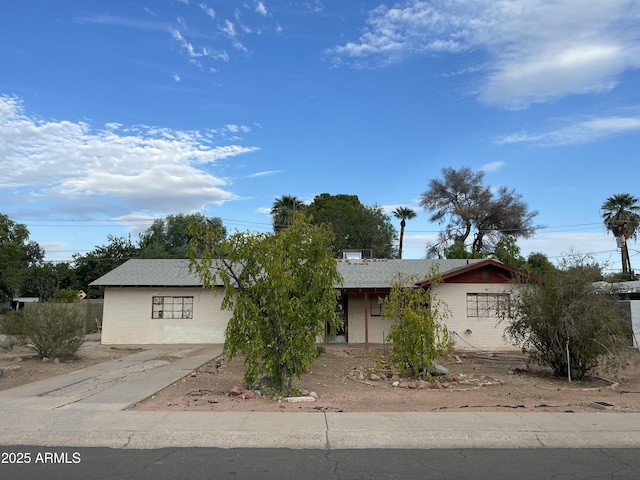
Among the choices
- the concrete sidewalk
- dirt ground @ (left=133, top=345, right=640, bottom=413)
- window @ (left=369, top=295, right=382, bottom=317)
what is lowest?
dirt ground @ (left=133, top=345, right=640, bottom=413)

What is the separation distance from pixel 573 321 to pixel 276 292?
7.06 metres

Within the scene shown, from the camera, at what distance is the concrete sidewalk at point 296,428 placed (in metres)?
6.59

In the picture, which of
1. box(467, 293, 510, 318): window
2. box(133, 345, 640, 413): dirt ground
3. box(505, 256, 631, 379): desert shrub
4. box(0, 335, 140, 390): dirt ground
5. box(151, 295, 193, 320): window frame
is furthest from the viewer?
box(151, 295, 193, 320): window frame

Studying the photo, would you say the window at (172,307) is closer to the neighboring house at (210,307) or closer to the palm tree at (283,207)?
the neighboring house at (210,307)

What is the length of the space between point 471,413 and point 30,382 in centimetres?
997

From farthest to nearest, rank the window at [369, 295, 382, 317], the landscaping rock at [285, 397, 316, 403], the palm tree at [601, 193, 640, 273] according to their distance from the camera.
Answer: the palm tree at [601, 193, 640, 273] → the window at [369, 295, 382, 317] → the landscaping rock at [285, 397, 316, 403]

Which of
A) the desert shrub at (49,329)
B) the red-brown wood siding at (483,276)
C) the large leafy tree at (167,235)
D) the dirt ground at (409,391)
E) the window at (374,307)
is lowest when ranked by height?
the dirt ground at (409,391)

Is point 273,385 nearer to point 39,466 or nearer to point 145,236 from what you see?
point 39,466

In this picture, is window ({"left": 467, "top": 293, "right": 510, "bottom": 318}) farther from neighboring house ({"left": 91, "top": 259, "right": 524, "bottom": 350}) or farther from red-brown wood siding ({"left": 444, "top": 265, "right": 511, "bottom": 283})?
red-brown wood siding ({"left": 444, "top": 265, "right": 511, "bottom": 283})

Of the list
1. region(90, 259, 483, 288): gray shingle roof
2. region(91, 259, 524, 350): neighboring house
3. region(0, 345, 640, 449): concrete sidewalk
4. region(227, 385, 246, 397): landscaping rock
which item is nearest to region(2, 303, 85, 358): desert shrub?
region(91, 259, 524, 350): neighboring house

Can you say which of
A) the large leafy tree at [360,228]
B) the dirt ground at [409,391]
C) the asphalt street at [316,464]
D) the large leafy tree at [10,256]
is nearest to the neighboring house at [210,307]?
the dirt ground at [409,391]

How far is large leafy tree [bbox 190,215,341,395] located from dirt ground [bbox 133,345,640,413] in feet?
2.58

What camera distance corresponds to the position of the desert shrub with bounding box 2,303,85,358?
1532 cm

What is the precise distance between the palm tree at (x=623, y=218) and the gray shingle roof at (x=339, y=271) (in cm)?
2618
